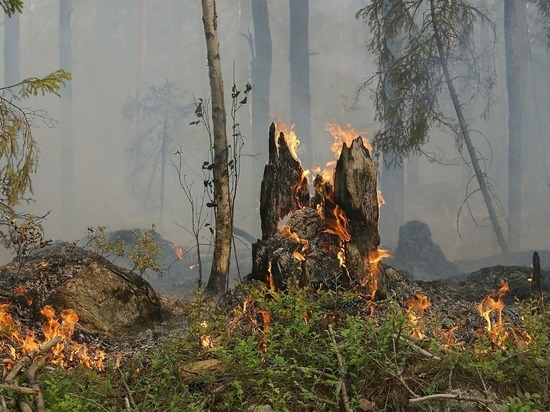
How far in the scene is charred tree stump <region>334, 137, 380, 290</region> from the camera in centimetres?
684

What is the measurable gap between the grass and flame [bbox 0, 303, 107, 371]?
1.75ft

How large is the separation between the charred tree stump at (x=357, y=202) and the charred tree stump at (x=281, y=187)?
103 centimetres

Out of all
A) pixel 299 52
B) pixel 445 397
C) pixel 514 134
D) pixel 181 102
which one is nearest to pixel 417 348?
pixel 445 397

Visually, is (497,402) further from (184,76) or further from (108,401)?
(184,76)

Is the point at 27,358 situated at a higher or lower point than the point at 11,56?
lower

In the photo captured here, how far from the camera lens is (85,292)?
7.68 m

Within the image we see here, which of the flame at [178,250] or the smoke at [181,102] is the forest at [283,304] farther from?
the smoke at [181,102]

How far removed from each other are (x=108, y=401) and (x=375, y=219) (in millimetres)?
4038

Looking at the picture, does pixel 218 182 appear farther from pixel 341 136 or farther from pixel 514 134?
pixel 514 134

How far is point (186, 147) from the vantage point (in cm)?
5066

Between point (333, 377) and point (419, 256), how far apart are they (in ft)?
53.6

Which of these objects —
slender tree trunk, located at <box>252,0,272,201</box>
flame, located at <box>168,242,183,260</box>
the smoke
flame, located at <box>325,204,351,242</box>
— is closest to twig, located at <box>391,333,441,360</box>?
flame, located at <box>325,204,351,242</box>

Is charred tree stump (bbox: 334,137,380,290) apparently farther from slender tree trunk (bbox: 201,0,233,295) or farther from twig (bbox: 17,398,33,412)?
twig (bbox: 17,398,33,412)

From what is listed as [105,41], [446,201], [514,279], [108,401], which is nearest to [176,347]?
[108,401]
